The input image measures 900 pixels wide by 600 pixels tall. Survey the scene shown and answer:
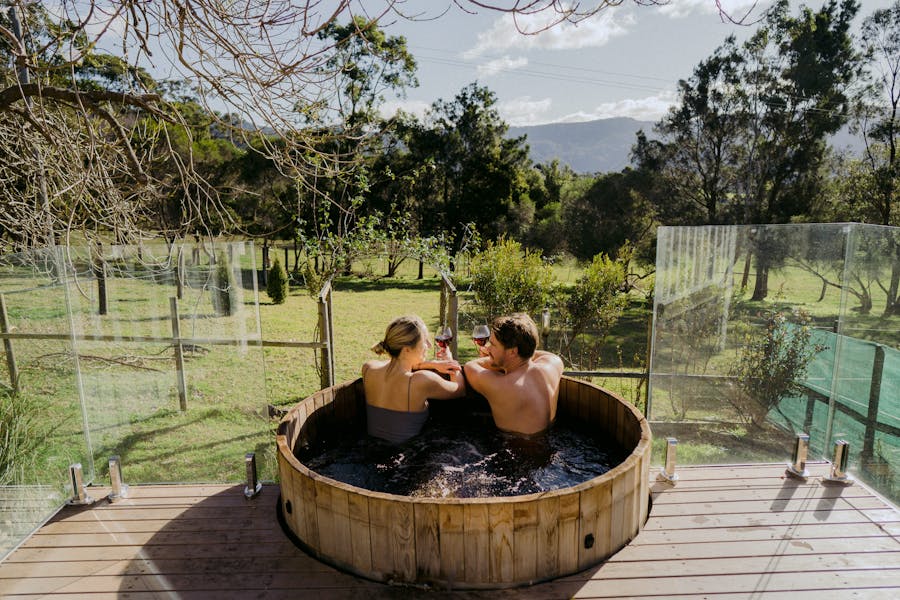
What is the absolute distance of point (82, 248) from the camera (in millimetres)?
3137

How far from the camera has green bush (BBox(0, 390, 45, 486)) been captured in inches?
104

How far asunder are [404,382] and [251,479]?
95cm

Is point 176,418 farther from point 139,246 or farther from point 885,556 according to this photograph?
point 885,556

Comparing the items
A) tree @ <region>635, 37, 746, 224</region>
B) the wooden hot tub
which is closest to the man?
the wooden hot tub

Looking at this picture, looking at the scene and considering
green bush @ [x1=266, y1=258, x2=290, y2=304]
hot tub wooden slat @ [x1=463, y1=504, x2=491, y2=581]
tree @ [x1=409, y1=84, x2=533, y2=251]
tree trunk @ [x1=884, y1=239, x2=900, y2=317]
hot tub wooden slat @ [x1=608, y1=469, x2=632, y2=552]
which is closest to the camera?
hot tub wooden slat @ [x1=463, y1=504, x2=491, y2=581]

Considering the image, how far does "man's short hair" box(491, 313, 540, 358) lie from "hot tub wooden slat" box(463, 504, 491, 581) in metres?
1.32

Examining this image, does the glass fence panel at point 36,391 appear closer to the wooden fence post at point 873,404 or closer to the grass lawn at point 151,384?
the grass lawn at point 151,384

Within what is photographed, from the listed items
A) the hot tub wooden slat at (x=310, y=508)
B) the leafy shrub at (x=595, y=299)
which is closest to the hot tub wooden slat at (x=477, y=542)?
the hot tub wooden slat at (x=310, y=508)

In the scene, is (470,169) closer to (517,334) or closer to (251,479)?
(517,334)

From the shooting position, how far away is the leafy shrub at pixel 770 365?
356 cm

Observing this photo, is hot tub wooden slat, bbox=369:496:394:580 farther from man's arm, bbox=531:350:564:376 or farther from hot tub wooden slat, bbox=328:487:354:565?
man's arm, bbox=531:350:564:376

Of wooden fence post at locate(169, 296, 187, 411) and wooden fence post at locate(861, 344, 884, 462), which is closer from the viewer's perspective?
wooden fence post at locate(861, 344, 884, 462)

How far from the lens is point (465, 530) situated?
2035mm

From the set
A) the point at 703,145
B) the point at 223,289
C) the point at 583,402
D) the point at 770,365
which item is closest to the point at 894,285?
the point at 770,365
